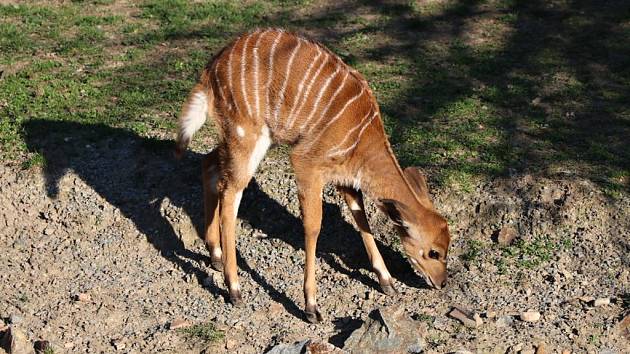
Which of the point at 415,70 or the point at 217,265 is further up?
the point at 415,70

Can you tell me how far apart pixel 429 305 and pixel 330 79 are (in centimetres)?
164

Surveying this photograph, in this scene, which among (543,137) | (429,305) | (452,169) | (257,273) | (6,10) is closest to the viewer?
(429,305)

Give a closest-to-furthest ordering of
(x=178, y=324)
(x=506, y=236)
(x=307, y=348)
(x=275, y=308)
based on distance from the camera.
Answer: (x=307, y=348) < (x=178, y=324) < (x=275, y=308) < (x=506, y=236)

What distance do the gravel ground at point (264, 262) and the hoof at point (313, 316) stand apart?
0.06m

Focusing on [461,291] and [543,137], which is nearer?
[461,291]

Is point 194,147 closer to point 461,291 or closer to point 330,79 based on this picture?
point 330,79

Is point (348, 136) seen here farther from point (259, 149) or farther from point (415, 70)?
point (415, 70)

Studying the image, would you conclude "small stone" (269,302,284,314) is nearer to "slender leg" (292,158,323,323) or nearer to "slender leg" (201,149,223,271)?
"slender leg" (292,158,323,323)

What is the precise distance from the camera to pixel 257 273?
6969mm

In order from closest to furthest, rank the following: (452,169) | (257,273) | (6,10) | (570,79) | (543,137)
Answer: (257,273) < (452,169) < (543,137) < (570,79) < (6,10)

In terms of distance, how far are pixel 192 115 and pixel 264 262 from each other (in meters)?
1.21

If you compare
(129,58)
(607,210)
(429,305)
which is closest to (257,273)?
(429,305)

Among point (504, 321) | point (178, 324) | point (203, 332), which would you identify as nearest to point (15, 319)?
point (178, 324)

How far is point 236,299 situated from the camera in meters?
6.63
